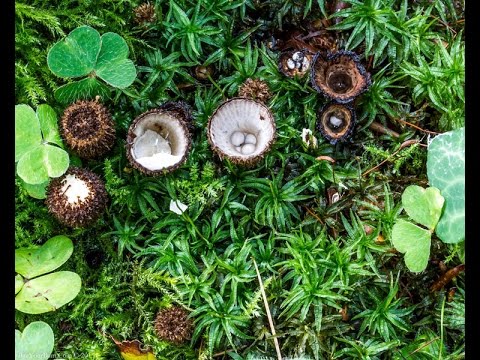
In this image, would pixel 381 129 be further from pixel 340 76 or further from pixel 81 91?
pixel 81 91

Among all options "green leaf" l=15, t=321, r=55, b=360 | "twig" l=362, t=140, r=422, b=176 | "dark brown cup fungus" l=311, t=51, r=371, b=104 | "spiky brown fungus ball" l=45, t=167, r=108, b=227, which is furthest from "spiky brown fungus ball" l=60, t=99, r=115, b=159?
"twig" l=362, t=140, r=422, b=176

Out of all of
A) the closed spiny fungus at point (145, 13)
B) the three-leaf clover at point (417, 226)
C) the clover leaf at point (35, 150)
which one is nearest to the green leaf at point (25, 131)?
the clover leaf at point (35, 150)

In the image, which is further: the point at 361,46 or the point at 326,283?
the point at 361,46

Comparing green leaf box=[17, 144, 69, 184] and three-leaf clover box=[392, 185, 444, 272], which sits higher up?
green leaf box=[17, 144, 69, 184]

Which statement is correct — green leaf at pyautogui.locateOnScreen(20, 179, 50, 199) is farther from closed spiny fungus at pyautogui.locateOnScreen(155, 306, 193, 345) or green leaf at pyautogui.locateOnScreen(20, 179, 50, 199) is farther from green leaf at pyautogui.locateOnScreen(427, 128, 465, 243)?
green leaf at pyautogui.locateOnScreen(427, 128, 465, 243)

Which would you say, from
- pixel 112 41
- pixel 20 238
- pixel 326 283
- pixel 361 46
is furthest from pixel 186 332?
pixel 361 46

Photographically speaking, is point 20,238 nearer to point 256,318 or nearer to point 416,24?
point 256,318
